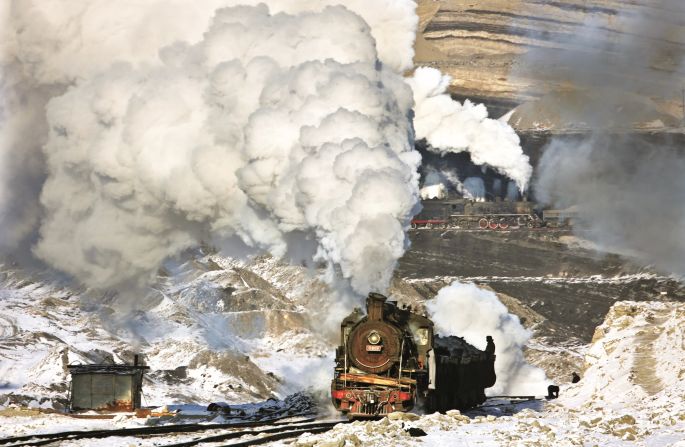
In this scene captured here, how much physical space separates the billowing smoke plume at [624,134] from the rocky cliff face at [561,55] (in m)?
0.18

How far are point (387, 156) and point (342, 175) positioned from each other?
6.60 feet

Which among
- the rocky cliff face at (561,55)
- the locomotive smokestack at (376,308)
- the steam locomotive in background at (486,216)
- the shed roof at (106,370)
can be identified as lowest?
the shed roof at (106,370)

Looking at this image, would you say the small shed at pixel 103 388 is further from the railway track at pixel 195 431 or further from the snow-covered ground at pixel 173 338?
the snow-covered ground at pixel 173 338

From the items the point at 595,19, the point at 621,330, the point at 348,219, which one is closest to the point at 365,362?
the point at 348,219

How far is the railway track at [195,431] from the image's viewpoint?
20.2 meters

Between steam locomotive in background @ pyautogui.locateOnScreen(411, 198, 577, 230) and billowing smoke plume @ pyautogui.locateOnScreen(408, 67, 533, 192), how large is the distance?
593 cm

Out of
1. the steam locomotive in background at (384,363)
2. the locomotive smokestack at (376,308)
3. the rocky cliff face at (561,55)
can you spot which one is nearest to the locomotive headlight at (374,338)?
the steam locomotive in background at (384,363)

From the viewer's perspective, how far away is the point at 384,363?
2620 centimetres

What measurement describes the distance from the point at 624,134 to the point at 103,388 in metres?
75.6

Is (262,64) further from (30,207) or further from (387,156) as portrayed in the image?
(30,207)

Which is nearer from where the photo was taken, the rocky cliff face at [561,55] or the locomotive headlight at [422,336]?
the locomotive headlight at [422,336]

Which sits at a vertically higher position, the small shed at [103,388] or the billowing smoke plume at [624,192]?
the billowing smoke plume at [624,192]

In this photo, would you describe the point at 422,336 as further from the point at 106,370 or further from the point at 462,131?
the point at 462,131

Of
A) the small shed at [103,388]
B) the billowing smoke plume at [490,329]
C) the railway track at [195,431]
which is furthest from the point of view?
the billowing smoke plume at [490,329]
